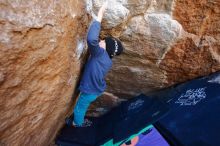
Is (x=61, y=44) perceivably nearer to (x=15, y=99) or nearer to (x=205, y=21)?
(x=15, y=99)

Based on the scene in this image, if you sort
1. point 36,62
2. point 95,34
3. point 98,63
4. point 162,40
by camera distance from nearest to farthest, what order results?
point 36,62 → point 95,34 → point 98,63 → point 162,40

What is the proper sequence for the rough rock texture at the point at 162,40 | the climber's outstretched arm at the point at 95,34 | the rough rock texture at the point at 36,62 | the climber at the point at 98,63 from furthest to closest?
the rough rock texture at the point at 162,40 < the climber at the point at 98,63 < the climber's outstretched arm at the point at 95,34 < the rough rock texture at the point at 36,62

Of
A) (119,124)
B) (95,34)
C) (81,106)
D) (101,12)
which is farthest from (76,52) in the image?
(119,124)

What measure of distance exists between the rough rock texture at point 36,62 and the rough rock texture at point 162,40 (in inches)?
13.3

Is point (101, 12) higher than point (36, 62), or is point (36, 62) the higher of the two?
point (101, 12)

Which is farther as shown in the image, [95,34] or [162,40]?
[162,40]

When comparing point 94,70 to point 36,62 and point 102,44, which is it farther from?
point 36,62

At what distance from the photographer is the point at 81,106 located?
2.27 meters

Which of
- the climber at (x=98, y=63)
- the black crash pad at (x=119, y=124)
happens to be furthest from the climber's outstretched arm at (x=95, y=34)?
the black crash pad at (x=119, y=124)

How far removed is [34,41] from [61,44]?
21 cm

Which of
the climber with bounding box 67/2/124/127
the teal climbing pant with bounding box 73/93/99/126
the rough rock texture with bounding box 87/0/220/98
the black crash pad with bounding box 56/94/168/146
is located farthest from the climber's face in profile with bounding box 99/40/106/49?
the black crash pad with bounding box 56/94/168/146

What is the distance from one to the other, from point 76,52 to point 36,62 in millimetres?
377

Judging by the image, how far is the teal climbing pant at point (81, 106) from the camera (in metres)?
2.20

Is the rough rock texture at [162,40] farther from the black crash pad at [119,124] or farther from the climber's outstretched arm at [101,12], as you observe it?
the black crash pad at [119,124]
